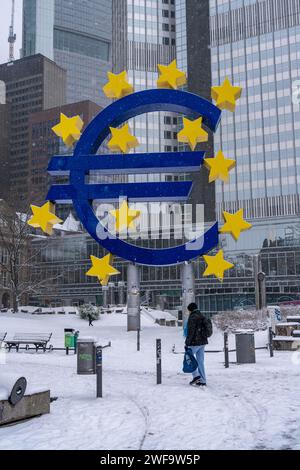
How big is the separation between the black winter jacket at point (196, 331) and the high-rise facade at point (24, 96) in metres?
164

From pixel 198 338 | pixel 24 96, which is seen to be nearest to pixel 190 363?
pixel 198 338

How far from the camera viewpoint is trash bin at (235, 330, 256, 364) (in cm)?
1388

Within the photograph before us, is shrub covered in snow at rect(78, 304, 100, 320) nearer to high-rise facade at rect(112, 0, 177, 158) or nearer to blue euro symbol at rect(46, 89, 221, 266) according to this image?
blue euro symbol at rect(46, 89, 221, 266)

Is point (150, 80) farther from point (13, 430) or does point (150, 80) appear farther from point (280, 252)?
Answer: point (13, 430)

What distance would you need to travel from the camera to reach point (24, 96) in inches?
6978

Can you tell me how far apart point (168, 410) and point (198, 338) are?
2319 millimetres

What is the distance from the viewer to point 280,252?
67438mm

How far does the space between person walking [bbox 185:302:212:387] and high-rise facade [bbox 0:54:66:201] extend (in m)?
164

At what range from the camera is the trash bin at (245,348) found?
13.9 metres

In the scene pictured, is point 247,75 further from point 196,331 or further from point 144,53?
point 196,331

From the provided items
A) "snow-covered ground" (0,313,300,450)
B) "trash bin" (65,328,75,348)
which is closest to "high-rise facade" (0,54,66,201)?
"trash bin" (65,328,75,348)
